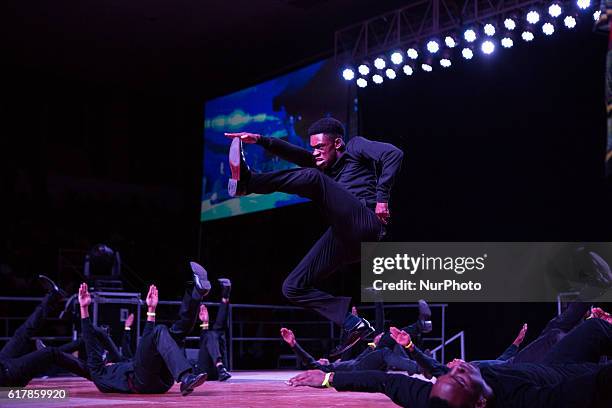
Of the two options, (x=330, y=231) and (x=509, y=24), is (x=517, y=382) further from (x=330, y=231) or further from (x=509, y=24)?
(x=509, y=24)

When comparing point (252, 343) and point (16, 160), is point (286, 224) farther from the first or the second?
point (16, 160)

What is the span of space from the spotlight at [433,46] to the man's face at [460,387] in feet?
22.3

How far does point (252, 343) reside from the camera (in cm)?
1159

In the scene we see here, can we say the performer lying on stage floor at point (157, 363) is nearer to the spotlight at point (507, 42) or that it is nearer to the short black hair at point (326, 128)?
the short black hair at point (326, 128)

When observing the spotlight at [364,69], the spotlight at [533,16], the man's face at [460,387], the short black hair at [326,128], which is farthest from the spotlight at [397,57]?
the man's face at [460,387]

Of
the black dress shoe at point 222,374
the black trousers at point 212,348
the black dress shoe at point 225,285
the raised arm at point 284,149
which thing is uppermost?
the raised arm at point 284,149

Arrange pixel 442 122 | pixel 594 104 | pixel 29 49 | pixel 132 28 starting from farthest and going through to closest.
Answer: pixel 29 49 < pixel 132 28 < pixel 442 122 < pixel 594 104

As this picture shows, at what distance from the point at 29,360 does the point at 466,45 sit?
6.16 m

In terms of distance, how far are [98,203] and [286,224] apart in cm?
357

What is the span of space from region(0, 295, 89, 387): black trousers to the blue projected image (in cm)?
558

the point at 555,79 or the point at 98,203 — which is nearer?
the point at 555,79

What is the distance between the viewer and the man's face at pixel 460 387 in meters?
2.64

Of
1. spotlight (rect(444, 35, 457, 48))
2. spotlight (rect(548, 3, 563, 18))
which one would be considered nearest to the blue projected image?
spotlight (rect(444, 35, 457, 48))

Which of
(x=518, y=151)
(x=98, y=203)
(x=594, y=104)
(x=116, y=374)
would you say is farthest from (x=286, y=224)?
(x=116, y=374)
